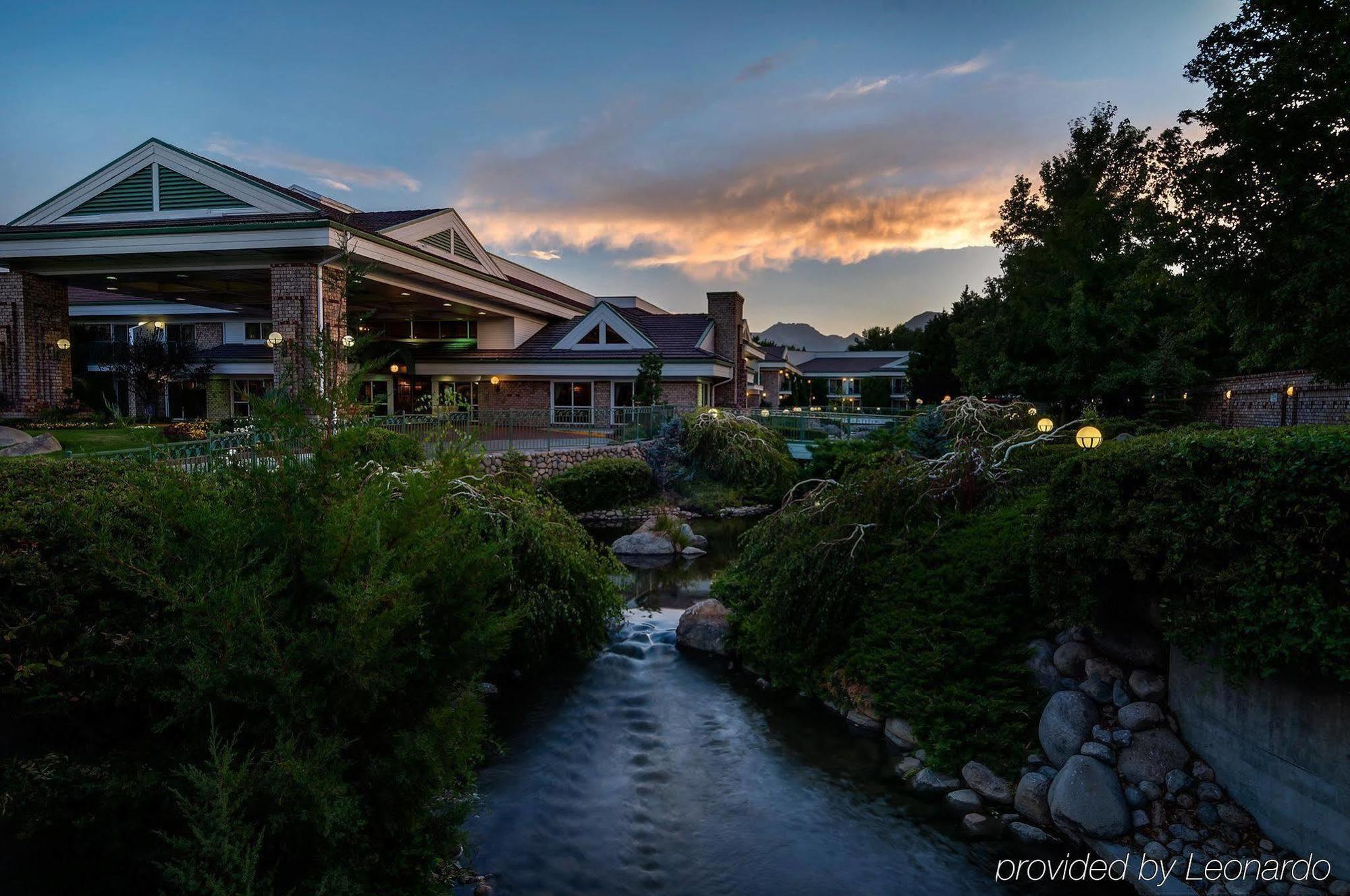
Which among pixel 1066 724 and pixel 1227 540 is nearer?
pixel 1227 540

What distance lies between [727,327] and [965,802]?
32.1 meters

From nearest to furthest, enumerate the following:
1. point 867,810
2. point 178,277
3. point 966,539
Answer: point 867,810
point 966,539
point 178,277

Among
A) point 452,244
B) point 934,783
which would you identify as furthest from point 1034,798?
point 452,244

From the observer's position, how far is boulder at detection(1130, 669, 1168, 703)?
299 inches

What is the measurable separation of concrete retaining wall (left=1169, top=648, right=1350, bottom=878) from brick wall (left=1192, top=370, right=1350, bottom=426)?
42.8ft

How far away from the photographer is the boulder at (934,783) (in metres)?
8.09

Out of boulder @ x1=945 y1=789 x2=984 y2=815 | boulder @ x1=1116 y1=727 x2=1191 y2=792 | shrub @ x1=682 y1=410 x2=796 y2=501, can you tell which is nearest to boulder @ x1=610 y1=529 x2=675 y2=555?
shrub @ x1=682 y1=410 x2=796 y2=501

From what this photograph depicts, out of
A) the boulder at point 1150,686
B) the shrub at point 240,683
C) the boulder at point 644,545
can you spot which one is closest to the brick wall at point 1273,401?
the boulder at point 1150,686

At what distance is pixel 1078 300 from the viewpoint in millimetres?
29062

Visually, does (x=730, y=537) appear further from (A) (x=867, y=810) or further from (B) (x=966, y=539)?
(A) (x=867, y=810)

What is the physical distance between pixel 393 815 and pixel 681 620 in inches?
332

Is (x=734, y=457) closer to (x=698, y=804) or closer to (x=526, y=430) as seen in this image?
(x=526, y=430)

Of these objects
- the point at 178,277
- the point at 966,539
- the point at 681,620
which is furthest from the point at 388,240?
the point at 966,539

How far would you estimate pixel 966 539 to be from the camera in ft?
34.8
